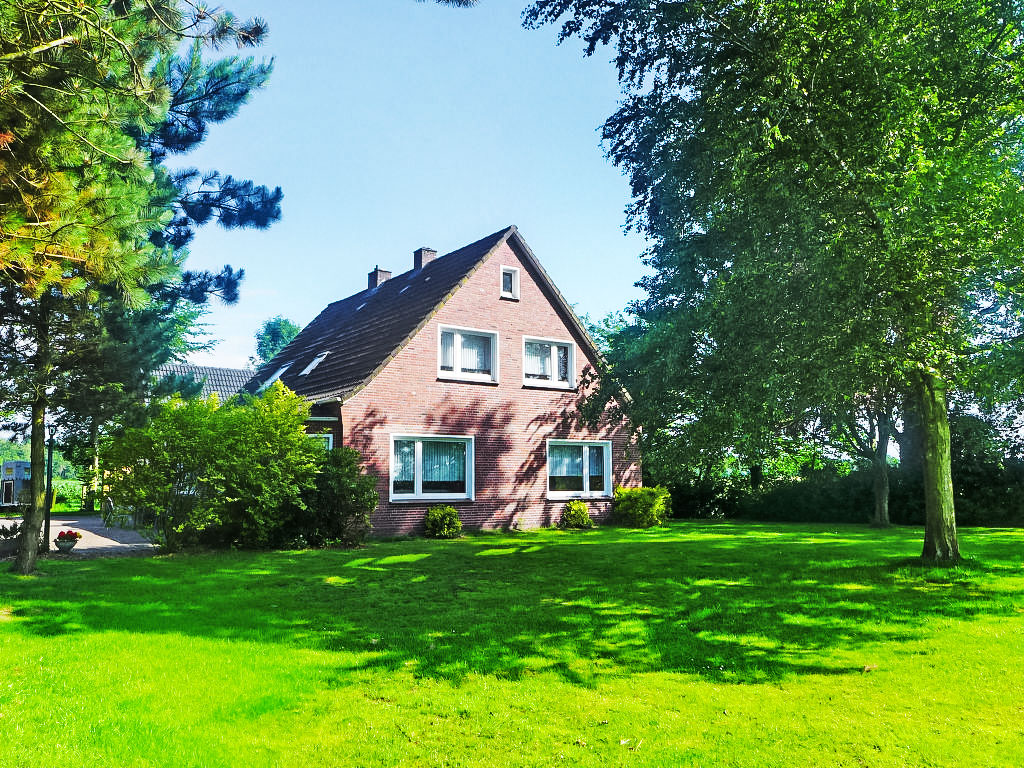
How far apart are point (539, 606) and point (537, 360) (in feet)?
46.6

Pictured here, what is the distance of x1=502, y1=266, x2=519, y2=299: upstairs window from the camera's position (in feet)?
75.4

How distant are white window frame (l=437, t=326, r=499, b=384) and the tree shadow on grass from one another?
7.00 m

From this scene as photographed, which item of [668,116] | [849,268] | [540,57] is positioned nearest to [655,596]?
[849,268]

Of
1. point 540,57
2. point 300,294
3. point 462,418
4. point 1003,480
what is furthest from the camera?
point 300,294

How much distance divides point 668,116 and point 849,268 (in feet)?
13.2

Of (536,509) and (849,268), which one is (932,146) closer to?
(849,268)

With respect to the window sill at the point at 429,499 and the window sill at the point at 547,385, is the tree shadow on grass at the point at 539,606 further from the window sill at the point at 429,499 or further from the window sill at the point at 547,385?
the window sill at the point at 547,385

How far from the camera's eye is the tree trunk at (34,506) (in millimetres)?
12102

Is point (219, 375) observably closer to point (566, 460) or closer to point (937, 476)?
point (566, 460)

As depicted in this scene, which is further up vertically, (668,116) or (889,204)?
(668,116)

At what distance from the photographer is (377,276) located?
1180 inches

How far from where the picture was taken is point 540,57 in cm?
1217

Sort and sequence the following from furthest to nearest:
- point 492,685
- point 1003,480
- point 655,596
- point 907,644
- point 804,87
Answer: point 1003,480, point 804,87, point 655,596, point 907,644, point 492,685

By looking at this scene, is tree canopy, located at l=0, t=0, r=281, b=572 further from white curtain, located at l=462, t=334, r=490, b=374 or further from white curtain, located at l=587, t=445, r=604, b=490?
white curtain, located at l=587, t=445, r=604, b=490
